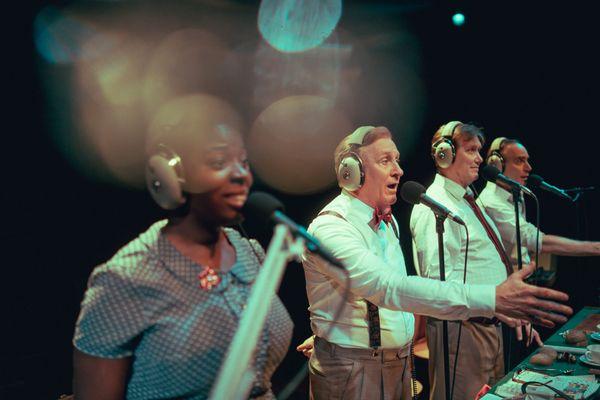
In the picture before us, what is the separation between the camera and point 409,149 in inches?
233

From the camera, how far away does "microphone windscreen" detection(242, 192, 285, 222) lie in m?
1.30

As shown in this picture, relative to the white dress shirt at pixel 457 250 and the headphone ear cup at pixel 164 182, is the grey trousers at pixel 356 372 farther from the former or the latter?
the headphone ear cup at pixel 164 182

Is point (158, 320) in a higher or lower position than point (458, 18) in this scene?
lower

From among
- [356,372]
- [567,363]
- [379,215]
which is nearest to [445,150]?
[379,215]

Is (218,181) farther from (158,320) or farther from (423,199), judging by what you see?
(423,199)

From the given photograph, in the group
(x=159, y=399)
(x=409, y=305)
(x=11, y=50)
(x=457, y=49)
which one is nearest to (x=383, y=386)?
(x=409, y=305)

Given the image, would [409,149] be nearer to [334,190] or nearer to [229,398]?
[334,190]

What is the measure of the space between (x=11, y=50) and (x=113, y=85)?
0.52 m

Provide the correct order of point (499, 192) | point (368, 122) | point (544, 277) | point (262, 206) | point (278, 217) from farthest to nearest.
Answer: point (544, 277)
point (368, 122)
point (499, 192)
point (262, 206)
point (278, 217)

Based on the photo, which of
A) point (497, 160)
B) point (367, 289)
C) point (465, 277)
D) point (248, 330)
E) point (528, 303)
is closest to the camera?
point (248, 330)

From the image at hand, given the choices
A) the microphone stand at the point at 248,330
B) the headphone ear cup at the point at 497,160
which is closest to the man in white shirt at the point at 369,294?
the microphone stand at the point at 248,330

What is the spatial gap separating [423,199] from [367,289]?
0.55 metres

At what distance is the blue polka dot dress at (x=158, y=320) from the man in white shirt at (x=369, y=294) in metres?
0.80

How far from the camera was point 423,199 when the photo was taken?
2414 millimetres
